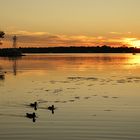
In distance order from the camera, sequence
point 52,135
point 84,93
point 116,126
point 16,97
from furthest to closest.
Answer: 1. point 84,93
2. point 16,97
3. point 116,126
4. point 52,135

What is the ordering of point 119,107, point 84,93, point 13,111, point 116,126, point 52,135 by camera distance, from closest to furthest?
point 52,135 → point 116,126 → point 13,111 → point 119,107 → point 84,93

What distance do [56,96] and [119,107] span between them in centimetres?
688

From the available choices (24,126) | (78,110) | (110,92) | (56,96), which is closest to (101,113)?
(78,110)

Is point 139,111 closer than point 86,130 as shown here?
No

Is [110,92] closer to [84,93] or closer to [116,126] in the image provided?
[84,93]

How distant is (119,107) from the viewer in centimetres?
2511

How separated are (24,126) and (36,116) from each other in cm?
287

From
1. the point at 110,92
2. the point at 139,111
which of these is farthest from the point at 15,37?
the point at 139,111

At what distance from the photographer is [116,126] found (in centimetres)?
1908

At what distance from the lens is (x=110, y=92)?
33.4 m

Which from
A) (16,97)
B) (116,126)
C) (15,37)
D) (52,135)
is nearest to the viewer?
(52,135)

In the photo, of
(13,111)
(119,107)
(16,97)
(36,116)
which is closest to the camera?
(36,116)

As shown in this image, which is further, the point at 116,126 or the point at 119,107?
the point at 119,107

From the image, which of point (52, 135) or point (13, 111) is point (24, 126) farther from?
point (13, 111)
